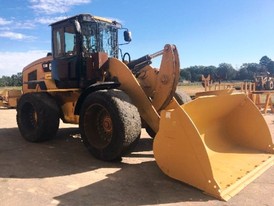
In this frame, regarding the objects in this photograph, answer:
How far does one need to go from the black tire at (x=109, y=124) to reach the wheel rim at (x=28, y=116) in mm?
2336

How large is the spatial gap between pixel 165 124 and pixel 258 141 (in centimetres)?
213

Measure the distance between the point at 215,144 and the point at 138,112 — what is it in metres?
1.41

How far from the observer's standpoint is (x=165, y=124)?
4695 mm

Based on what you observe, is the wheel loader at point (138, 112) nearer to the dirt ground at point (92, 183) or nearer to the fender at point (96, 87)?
the fender at point (96, 87)

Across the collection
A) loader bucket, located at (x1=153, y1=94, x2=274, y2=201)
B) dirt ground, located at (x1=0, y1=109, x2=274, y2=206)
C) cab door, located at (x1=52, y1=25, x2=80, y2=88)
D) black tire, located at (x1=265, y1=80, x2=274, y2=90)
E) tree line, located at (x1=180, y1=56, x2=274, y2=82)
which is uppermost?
tree line, located at (x1=180, y1=56, x2=274, y2=82)

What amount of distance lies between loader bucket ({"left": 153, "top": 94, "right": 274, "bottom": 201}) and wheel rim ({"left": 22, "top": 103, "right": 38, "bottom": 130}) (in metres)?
4.21

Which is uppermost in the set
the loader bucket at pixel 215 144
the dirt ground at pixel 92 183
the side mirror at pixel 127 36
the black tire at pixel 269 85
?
the side mirror at pixel 127 36

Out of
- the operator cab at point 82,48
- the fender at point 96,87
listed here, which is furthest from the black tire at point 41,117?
the fender at point 96,87

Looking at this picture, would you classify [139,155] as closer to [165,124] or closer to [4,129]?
[165,124]

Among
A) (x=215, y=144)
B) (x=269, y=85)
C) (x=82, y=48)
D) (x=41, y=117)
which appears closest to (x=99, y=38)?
(x=82, y=48)

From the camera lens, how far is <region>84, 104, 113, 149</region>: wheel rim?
606 cm

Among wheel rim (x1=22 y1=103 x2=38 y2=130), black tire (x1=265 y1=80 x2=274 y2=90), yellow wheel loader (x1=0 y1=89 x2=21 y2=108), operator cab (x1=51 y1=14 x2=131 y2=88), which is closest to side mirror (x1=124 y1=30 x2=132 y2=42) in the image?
operator cab (x1=51 y1=14 x2=131 y2=88)

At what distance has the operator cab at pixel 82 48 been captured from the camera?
7125mm

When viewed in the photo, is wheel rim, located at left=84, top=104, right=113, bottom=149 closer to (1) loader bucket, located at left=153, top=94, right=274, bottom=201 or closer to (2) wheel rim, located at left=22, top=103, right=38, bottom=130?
(1) loader bucket, located at left=153, top=94, right=274, bottom=201
